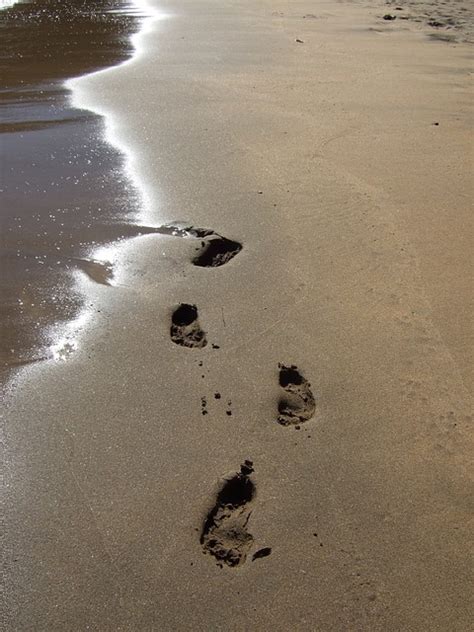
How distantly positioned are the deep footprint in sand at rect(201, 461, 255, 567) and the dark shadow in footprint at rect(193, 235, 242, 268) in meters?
1.33

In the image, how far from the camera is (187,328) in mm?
2711

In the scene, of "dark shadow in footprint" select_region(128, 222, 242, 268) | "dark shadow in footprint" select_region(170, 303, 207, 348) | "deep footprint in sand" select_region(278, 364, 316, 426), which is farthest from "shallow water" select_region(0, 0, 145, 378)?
"deep footprint in sand" select_region(278, 364, 316, 426)

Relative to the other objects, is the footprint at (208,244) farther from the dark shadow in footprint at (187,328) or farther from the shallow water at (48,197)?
the dark shadow in footprint at (187,328)

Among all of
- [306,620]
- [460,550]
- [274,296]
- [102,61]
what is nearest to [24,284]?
[274,296]

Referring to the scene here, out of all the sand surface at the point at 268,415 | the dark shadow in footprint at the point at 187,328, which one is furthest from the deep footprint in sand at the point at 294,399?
the dark shadow in footprint at the point at 187,328

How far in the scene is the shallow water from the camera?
281 cm

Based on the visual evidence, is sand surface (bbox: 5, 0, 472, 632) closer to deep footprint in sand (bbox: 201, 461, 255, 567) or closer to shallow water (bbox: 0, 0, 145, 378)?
deep footprint in sand (bbox: 201, 461, 255, 567)

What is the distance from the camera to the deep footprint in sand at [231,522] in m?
1.87

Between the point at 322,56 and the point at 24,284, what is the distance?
4905 mm

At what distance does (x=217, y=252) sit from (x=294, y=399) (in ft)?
3.78

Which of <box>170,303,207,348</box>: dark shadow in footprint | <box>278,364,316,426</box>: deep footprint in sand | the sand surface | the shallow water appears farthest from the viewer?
the shallow water

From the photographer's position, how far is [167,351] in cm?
257

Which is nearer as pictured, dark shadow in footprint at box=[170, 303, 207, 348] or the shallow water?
dark shadow in footprint at box=[170, 303, 207, 348]

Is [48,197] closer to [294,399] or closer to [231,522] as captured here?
[294,399]
